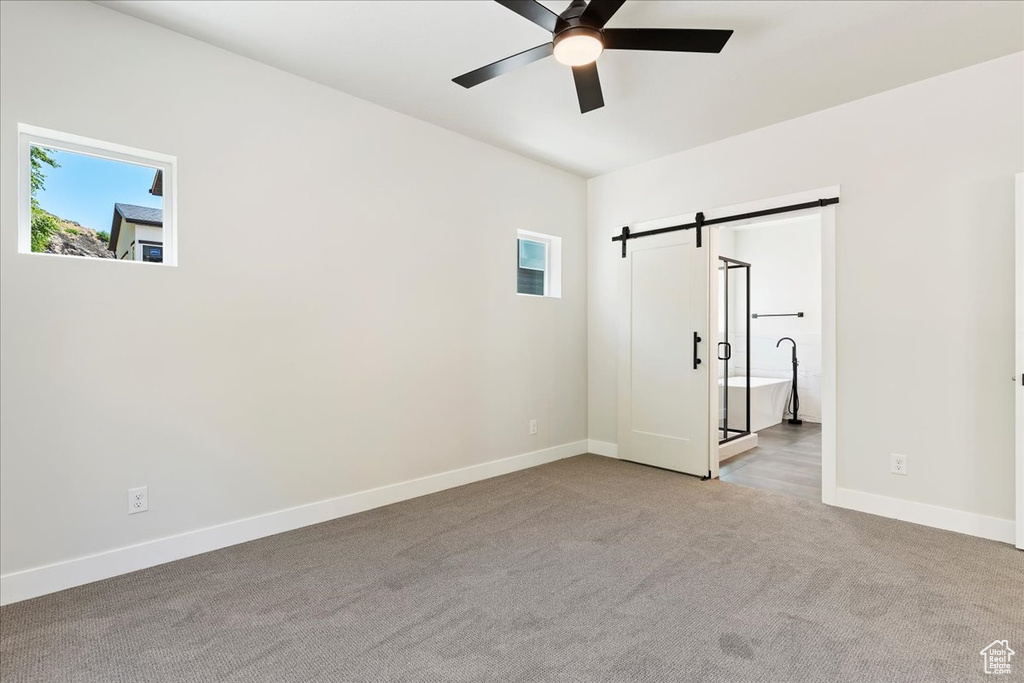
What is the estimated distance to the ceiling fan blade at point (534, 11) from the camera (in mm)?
2002

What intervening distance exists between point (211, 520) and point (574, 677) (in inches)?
86.1

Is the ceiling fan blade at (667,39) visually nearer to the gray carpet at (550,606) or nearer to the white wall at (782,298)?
the gray carpet at (550,606)

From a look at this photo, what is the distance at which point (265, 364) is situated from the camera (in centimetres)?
298

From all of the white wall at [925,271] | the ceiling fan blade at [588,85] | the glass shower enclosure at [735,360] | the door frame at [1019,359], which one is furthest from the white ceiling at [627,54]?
the glass shower enclosure at [735,360]

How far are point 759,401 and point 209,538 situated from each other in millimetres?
5948

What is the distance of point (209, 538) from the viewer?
9.05ft

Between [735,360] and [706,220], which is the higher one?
[706,220]

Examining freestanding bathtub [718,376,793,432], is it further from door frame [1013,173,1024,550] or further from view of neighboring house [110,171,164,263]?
view of neighboring house [110,171,164,263]

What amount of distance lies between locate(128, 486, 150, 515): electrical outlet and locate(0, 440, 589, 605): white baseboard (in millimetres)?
181

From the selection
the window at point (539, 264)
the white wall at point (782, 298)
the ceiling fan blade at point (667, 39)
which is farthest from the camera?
the white wall at point (782, 298)

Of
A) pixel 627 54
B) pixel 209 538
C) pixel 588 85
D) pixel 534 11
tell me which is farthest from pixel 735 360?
pixel 209 538

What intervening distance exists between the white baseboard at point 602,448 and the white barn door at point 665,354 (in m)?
0.11

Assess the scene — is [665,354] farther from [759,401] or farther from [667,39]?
[667,39]

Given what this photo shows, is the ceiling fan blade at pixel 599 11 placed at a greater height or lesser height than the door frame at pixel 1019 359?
greater
